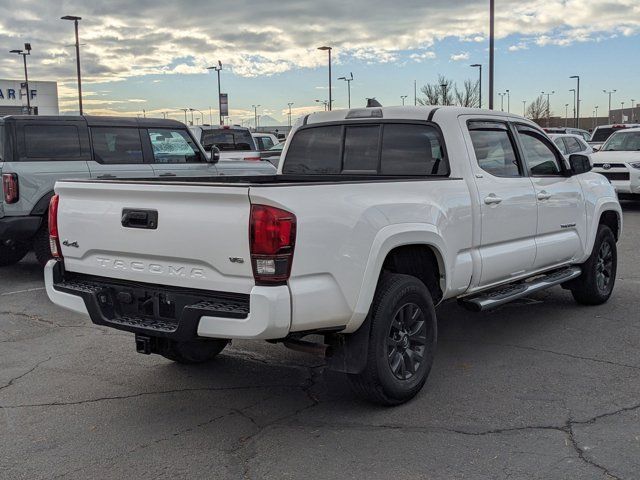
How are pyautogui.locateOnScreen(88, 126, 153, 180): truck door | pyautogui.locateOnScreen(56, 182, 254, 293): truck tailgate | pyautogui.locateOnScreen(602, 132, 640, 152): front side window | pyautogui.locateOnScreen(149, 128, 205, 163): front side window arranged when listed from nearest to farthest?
pyautogui.locateOnScreen(56, 182, 254, 293): truck tailgate
pyautogui.locateOnScreen(88, 126, 153, 180): truck door
pyautogui.locateOnScreen(149, 128, 205, 163): front side window
pyautogui.locateOnScreen(602, 132, 640, 152): front side window

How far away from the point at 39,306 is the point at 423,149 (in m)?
4.59

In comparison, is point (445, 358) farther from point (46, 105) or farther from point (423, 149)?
point (46, 105)

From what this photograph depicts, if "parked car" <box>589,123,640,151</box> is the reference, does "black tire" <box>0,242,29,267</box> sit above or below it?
below

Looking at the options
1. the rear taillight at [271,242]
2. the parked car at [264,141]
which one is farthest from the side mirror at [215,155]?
the parked car at [264,141]

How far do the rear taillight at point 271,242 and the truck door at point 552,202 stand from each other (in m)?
3.04

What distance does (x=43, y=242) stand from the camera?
876 cm

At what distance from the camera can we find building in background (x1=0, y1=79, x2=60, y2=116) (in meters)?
60.4

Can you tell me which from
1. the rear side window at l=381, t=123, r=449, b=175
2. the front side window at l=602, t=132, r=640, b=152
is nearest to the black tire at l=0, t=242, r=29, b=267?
the rear side window at l=381, t=123, r=449, b=175

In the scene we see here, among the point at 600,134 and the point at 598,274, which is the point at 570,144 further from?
the point at 598,274

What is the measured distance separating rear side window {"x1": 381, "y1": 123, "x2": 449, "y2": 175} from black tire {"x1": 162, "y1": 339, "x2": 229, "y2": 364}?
6.16 feet

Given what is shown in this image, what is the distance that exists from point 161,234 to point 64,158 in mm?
5631

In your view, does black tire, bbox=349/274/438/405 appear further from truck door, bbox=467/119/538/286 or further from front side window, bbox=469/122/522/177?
front side window, bbox=469/122/522/177

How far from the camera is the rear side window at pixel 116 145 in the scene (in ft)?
30.8

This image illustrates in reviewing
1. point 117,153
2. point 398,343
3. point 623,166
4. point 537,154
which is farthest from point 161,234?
point 623,166
